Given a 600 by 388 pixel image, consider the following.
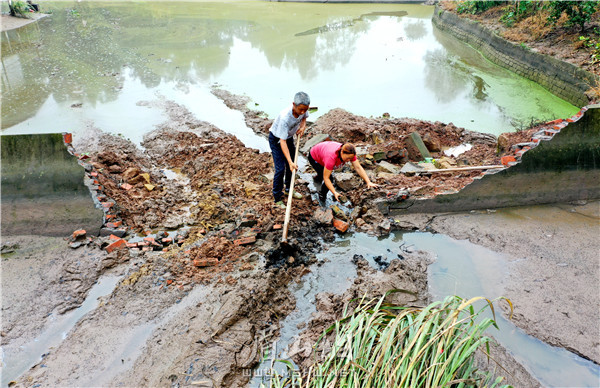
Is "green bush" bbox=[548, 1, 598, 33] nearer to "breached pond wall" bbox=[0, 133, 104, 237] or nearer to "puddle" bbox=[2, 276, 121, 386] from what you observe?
"breached pond wall" bbox=[0, 133, 104, 237]

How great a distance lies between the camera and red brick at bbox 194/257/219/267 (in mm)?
4125

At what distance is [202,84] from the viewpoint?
10406 millimetres

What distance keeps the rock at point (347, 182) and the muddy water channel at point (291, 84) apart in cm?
96

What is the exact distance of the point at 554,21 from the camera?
36.0 ft

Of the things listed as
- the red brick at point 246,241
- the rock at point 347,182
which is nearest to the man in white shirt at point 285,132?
the rock at point 347,182

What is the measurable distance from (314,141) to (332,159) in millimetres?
1984

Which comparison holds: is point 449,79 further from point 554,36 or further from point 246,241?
point 246,241

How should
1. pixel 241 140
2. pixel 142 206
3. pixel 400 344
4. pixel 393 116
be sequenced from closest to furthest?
pixel 400 344 < pixel 142 206 < pixel 241 140 < pixel 393 116

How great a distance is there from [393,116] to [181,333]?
6658 millimetres

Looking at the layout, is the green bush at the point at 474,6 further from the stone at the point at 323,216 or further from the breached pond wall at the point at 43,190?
the breached pond wall at the point at 43,190

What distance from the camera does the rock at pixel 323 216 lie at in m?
4.92

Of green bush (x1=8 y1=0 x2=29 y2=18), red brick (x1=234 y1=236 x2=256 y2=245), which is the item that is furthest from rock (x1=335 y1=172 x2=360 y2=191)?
green bush (x1=8 y1=0 x2=29 y2=18)

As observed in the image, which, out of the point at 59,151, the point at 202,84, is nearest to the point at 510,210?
the point at 59,151

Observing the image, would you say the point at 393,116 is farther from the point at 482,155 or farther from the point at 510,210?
the point at 510,210
